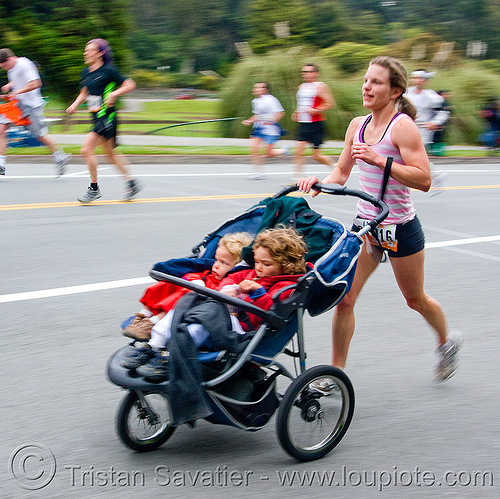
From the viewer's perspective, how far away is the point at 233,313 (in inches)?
135

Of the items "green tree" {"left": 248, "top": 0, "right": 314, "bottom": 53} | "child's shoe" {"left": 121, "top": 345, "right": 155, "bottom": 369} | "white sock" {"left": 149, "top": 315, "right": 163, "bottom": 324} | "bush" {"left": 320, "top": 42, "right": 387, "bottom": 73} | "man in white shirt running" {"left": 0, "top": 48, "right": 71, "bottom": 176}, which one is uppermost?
"white sock" {"left": 149, "top": 315, "right": 163, "bottom": 324}

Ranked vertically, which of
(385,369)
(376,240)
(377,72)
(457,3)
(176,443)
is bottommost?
(457,3)

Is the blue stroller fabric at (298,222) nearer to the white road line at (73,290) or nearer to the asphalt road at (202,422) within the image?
the asphalt road at (202,422)

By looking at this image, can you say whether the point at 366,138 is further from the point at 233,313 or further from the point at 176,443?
the point at 176,443

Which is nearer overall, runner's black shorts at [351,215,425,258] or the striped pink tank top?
the striped pink tank top

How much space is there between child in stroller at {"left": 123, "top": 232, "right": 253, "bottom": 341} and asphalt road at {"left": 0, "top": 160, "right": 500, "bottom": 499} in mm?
618

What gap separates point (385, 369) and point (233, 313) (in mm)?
1607

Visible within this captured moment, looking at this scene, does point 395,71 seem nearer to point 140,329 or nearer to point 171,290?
point 171,290

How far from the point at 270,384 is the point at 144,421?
2.06 feet

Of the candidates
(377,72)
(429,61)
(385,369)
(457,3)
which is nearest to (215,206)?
(385,369)

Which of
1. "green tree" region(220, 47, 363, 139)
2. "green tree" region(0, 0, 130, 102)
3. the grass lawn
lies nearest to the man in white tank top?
the grass lawn

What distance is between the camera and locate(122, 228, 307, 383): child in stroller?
321 cm

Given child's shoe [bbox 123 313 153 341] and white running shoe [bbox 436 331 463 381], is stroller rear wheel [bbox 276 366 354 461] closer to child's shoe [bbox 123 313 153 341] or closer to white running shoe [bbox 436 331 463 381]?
child's shoe [bbox 123 313 153 341]

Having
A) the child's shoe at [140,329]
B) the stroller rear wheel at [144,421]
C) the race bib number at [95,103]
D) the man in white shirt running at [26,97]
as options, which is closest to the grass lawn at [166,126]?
the man in white shirt running at [26,97]
